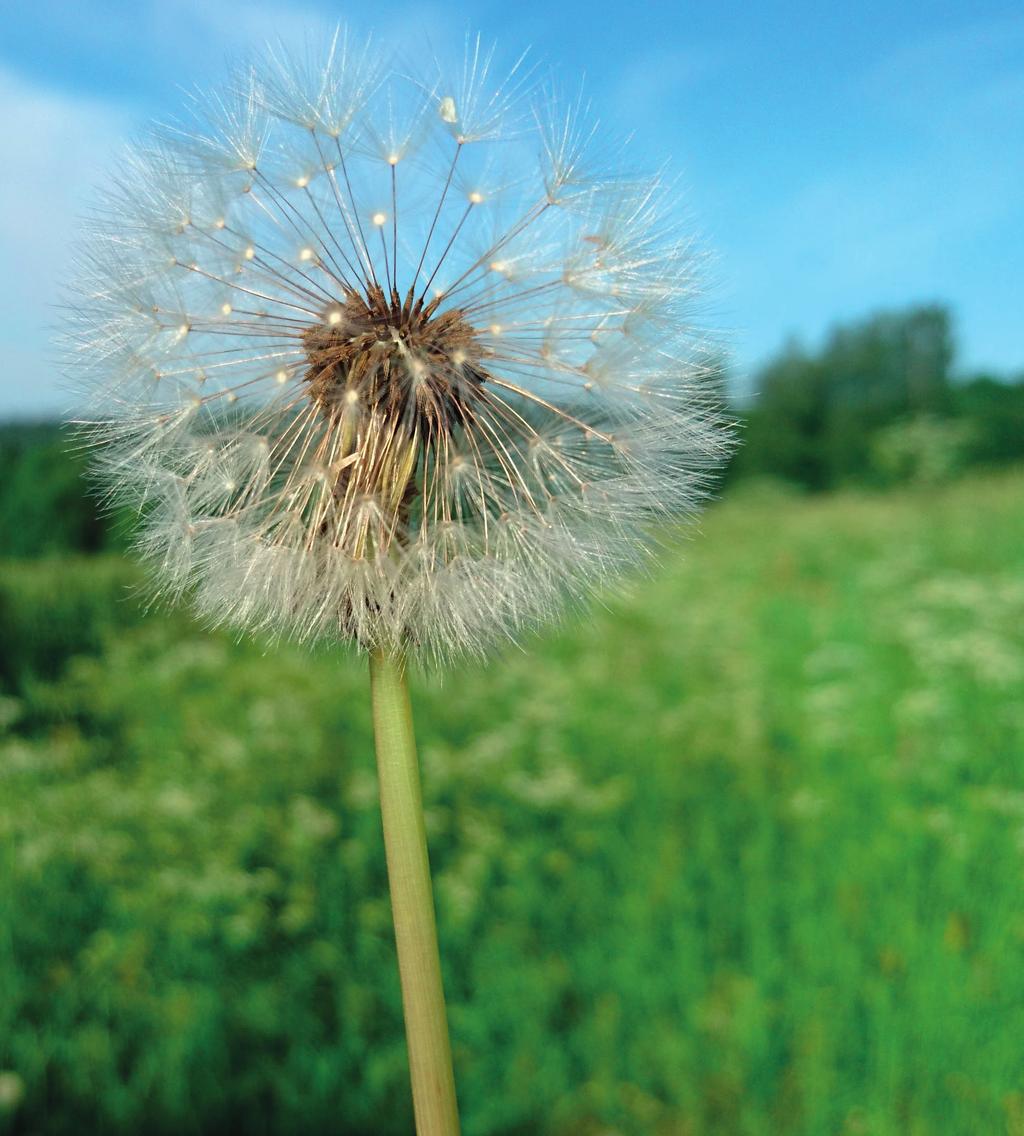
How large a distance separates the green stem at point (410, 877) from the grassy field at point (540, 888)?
2.75ft

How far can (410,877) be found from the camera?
3.38 ft

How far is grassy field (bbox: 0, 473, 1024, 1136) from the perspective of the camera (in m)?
2.88

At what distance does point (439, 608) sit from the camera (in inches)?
46.5

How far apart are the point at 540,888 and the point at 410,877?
9.09 ft

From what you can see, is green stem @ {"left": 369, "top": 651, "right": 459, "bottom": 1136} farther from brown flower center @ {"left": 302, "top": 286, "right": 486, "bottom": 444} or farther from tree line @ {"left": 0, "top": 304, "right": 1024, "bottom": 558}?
tree line @ {"left": 0, "top": 304, "right": 1024, "bottom": 558}

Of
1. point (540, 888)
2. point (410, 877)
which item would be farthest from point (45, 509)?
point (410, 877)

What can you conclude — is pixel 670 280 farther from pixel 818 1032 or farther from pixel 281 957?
pixel 281 957

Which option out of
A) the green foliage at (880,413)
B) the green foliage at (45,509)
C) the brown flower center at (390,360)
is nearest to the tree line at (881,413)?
the green foliage at (880,413)

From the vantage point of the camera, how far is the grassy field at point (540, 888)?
2881 mm

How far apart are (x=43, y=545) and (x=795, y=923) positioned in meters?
5.40

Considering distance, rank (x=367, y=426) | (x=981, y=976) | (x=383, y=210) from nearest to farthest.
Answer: (x=367, y=426)
(x=383, y=210)
(x=981, y=976)

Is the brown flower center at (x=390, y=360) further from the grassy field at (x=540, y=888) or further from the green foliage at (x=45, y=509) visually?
the green foliage at (x=45, y=509)

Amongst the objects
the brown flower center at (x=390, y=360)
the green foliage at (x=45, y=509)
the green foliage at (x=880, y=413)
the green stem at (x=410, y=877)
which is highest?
the green foliage at (x=880, y=413)

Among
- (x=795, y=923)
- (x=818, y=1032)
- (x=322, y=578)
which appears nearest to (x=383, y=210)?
(x=322, y=578)
